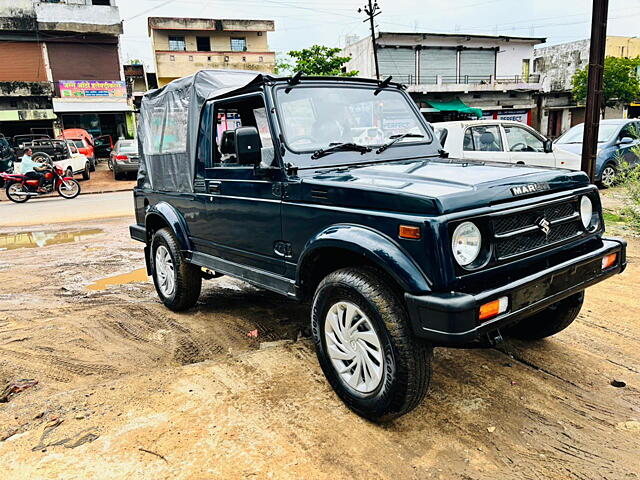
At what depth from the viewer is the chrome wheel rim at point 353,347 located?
2760 mm

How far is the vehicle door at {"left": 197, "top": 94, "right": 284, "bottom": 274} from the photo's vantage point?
355cm

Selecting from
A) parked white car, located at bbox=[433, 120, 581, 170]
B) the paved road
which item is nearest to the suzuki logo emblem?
parked white car, located at bbox=[433, 120, 581, 170]

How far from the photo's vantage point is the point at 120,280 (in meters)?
6.37

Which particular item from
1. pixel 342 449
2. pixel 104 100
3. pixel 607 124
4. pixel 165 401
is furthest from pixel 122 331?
pixel 104 100

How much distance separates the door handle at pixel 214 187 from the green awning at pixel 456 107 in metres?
30.0

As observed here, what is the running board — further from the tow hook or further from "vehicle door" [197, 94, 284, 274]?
the tow hook

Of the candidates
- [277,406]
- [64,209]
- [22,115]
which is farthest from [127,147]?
[277,406]

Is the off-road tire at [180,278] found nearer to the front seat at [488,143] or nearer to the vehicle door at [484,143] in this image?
the vehicle door at [484,143]

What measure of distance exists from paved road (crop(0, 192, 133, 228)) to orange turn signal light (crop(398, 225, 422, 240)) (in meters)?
10.2

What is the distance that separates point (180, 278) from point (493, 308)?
Answer: 3.22 metres

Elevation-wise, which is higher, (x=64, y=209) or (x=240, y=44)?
(x=240, y=44)

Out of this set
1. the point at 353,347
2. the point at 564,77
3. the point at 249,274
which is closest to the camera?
the point at 353,347

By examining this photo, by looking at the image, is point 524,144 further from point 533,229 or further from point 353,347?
point 353,347

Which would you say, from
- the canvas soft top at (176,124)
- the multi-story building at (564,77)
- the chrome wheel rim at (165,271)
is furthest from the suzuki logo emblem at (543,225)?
the multi-story building at (564,77)
